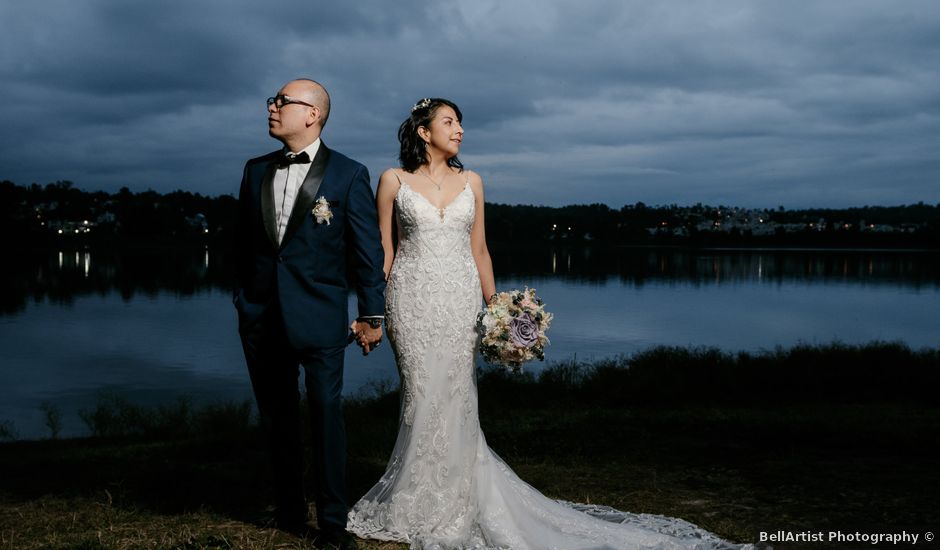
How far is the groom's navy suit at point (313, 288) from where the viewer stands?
4355 mm

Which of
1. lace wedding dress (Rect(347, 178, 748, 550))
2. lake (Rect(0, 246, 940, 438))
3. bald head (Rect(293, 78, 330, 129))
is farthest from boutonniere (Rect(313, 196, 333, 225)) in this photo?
lake (Rect(0, 246, 940, 438))

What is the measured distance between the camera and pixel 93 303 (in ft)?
159

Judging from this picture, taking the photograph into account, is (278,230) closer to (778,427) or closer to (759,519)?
(759,519)

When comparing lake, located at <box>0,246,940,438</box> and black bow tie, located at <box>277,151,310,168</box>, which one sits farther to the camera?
lake, located at <box>0,246,940,438</box>

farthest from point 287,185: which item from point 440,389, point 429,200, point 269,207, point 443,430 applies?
point 443,430

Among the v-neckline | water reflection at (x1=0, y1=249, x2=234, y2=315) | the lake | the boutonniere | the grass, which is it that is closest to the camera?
the boutonniere

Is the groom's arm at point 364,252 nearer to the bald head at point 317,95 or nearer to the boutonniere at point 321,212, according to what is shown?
the boutonniere at point 321,212

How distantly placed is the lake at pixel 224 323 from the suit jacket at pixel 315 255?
492 inches

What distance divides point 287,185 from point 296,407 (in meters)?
1.27

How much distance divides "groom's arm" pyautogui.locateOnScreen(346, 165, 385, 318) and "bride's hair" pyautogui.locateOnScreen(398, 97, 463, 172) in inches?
26.5

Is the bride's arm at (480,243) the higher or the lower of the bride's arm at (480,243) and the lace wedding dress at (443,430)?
the higher

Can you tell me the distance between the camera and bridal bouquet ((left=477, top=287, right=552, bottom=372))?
4719mm

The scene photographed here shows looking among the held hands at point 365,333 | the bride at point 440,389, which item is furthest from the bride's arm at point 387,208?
the held hands at point 365,333

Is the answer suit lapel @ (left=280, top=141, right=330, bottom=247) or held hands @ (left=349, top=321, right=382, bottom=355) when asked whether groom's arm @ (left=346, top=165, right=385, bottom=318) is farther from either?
suit lapel @ (left=280, top=141, right=330, bottom=247)
